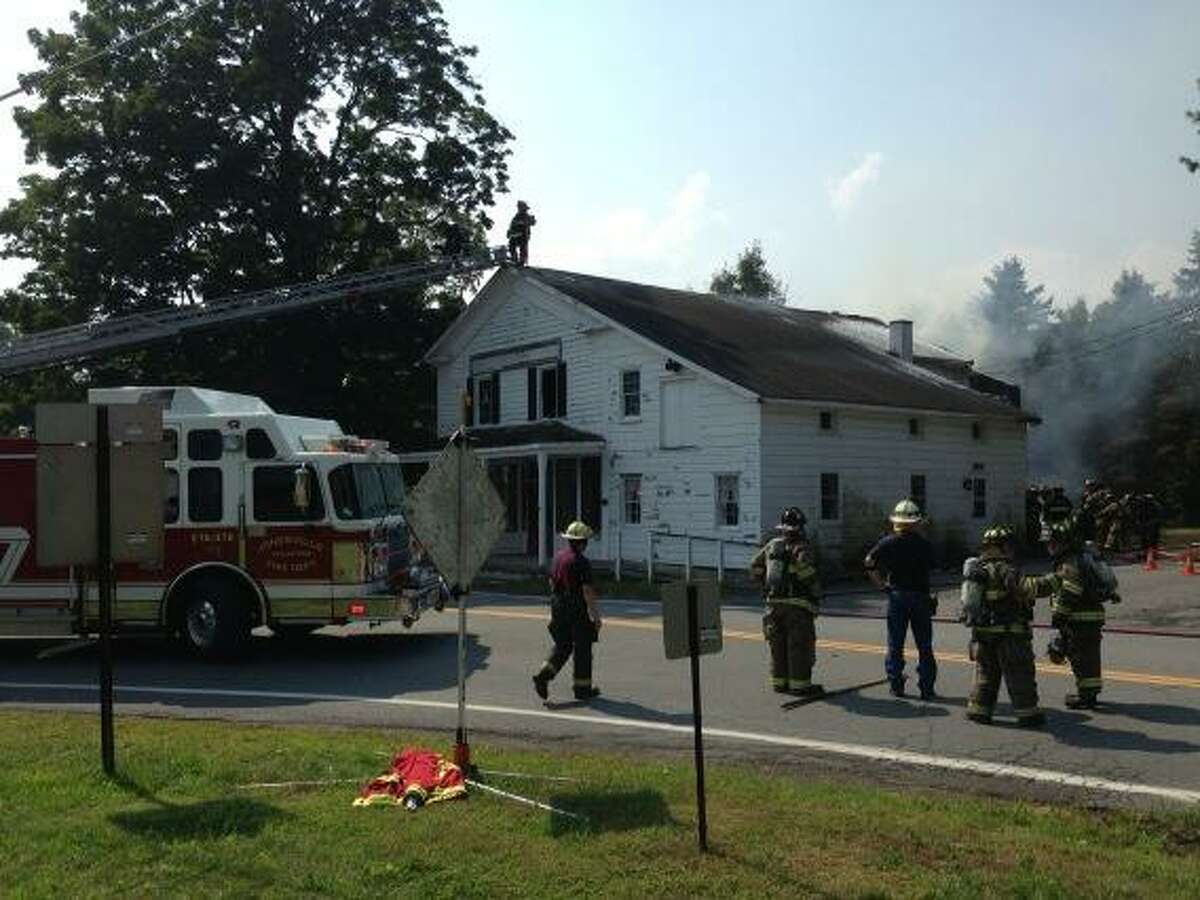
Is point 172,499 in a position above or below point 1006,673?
above

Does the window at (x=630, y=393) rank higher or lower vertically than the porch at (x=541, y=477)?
higher

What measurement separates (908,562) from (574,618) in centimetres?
293

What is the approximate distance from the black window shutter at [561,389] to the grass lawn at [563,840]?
78.2ft

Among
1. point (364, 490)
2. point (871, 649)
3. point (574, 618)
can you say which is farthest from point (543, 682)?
point (871, 649)

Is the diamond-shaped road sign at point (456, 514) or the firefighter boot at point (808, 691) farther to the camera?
the firefighter boot at point (808, 691)

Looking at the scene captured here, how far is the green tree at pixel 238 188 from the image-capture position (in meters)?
35.9

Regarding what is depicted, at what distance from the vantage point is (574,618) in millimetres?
10930

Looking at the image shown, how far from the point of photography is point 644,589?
23.1 metres

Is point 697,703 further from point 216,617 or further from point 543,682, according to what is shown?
point 216,617

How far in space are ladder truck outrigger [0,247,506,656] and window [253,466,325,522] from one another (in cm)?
1

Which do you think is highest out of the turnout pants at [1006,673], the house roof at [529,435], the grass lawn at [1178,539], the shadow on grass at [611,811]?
the house roof at [529,435]

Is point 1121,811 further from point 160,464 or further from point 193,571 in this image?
point 193,571

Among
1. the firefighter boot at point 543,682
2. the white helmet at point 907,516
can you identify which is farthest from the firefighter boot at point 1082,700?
the firefighter boot at point 543,682

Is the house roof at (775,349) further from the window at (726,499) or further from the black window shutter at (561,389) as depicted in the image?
the window at (726,499)
